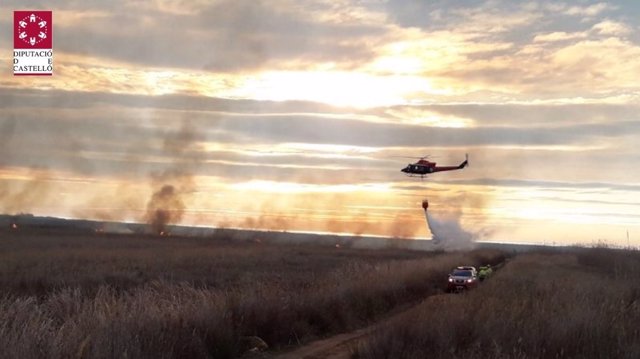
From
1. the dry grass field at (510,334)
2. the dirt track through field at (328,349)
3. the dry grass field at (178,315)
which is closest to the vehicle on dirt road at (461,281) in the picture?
the dry grass field at (178,315)

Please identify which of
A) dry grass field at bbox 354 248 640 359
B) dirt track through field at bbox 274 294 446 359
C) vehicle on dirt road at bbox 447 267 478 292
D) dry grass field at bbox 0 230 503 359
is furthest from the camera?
vehicle on dirt road at bbox 447 267 478 292

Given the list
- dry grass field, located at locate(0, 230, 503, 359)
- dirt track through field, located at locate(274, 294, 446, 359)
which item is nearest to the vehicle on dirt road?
dry grass field, located at locate(0, 230, 503, 359)

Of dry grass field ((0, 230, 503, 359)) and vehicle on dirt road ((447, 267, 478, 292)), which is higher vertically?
dry grass field ((0, 230, 503, 359))

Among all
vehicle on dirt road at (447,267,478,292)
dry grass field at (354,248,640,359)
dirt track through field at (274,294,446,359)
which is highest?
dry grass field at (354,248,640,359)

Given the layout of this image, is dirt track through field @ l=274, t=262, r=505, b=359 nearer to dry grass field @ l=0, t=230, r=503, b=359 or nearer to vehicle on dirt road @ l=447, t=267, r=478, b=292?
dry grass field @ l=0, t=230, r=503, b=359

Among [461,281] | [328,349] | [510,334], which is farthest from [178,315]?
[461,281]

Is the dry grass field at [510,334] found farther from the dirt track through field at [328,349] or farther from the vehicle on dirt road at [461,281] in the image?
the vehicle on dirt road at [461,281]

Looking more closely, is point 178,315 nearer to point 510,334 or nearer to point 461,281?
point 510,334

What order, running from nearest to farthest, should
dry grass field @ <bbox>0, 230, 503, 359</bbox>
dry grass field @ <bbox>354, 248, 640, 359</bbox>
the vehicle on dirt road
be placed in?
dry grass field @ <bbox>0, 230, 503, 359</bbox> < dry grass field @ <bbox>354, 248, 640, 359</bbox> < the vehicle on dirt road

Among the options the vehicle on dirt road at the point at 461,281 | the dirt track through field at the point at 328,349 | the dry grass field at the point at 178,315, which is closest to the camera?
the dry grass field at the point at 178,315

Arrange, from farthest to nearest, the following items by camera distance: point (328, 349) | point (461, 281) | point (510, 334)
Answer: point (461, 281) → point (328, 349) → point (510, 334)

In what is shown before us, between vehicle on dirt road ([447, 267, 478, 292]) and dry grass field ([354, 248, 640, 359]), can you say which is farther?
vehicle on dirt road ([447, 267, 478, 292])

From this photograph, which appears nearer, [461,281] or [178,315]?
[178,315]

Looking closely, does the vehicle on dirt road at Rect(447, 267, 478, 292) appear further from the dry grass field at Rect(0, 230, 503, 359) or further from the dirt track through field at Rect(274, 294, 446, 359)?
the dirt track through field at Rect(274, 294, 446, 359)
